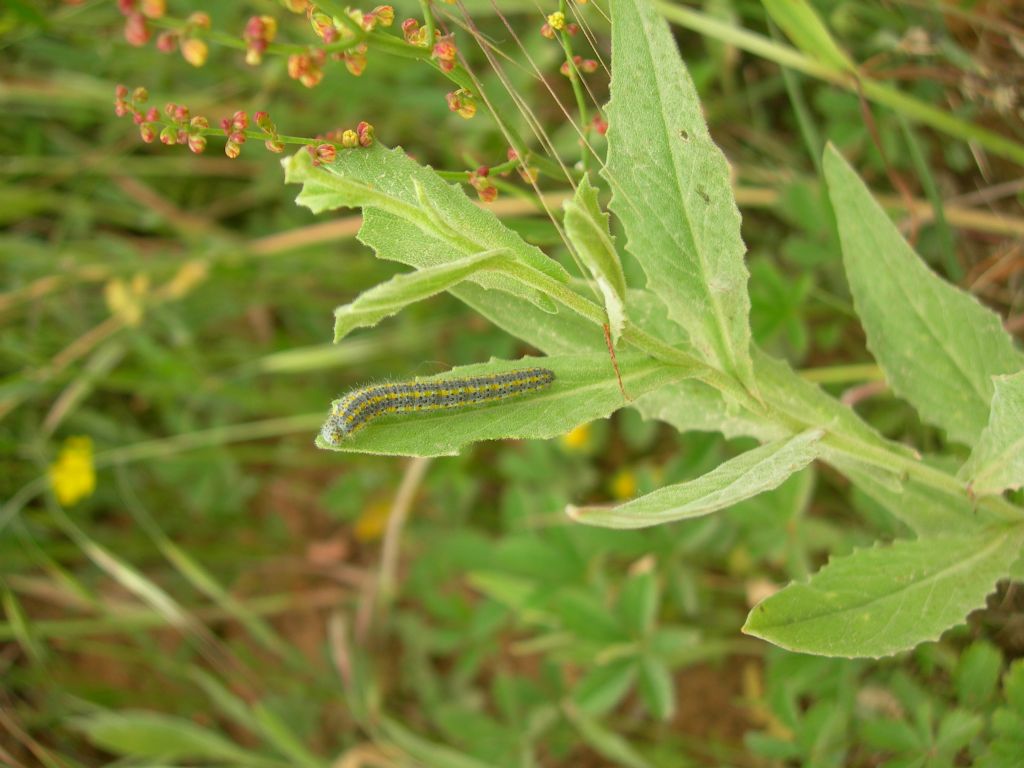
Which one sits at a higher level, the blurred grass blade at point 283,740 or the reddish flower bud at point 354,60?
the reddish flower bud at point 354,60

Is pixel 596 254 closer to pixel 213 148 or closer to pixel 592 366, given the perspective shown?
pixel 592 366

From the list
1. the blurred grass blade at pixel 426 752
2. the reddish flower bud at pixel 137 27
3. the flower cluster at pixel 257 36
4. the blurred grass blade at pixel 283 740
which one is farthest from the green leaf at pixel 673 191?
the blurred grass blade at pixel 283 740

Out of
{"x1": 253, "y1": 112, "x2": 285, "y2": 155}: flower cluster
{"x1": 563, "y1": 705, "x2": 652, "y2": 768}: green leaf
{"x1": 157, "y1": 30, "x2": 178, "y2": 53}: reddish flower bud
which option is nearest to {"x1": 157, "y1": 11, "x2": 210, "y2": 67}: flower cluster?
{"x1": 157, "y1": 30, "x2": 178, "y2": 53}: reddish flower bud

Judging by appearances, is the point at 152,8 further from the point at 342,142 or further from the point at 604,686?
the point at 604,686

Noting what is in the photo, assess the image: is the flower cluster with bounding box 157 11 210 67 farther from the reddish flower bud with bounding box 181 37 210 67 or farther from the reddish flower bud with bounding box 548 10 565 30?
the reddish flower bud with bounding box 548 10 565 30

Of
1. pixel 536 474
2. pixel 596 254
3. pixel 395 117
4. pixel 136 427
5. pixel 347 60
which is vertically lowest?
pixel 136 427

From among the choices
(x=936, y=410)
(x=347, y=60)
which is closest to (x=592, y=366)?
(x=347, y=60)

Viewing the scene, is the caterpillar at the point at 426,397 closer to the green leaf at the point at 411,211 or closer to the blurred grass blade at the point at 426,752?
the green leaf at the point at 411,211
